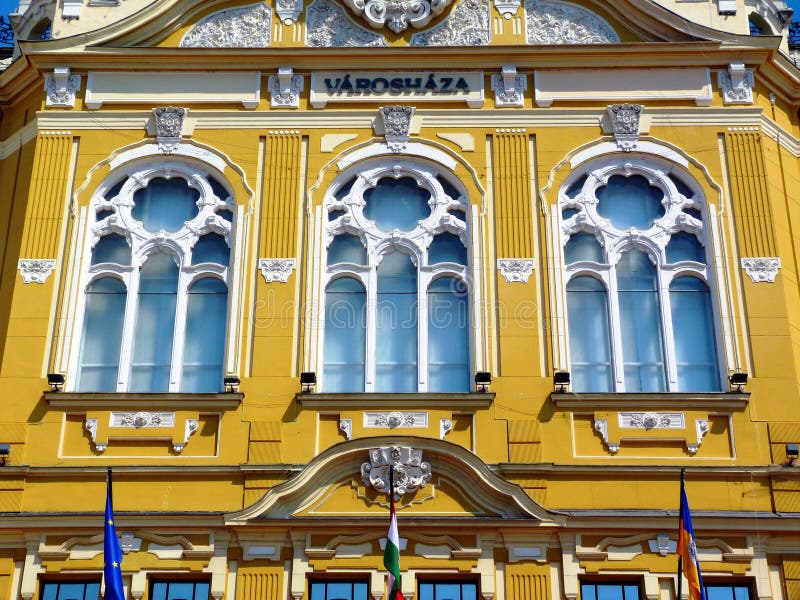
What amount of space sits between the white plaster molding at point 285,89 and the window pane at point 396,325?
11.9ft

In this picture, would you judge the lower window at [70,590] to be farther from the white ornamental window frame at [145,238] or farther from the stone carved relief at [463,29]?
the stone carved relief at [463,29]

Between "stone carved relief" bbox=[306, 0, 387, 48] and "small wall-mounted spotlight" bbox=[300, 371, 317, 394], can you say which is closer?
"small wall-mounted spotlight" bbox=[300, 371, 317, 394]

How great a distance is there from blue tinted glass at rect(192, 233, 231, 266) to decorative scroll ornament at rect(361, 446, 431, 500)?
4.88 metres

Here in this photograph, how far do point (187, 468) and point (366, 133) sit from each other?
724 cm

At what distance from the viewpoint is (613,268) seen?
25.6 metres

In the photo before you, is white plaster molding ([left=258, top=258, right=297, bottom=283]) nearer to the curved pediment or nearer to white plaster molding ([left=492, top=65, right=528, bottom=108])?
the curved pediment

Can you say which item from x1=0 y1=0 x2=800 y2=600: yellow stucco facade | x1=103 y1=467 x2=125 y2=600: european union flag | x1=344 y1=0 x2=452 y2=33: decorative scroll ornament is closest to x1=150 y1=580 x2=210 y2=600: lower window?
x1=0 y1=0 x2=800 y2=600: yellow stucco facade

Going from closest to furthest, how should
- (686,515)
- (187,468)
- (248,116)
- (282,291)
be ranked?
(686,515)
(187,468)
(282,291)
(248,116)

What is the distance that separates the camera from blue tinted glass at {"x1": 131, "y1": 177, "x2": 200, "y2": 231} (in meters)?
26.4

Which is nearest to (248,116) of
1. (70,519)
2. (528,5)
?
(528,5)

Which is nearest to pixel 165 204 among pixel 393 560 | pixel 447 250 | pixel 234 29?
pixel 234 29

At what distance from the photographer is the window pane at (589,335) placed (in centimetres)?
2481

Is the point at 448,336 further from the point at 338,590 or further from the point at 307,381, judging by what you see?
the point at 338,590

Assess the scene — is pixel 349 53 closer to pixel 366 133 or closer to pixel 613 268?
pixel 366 133
